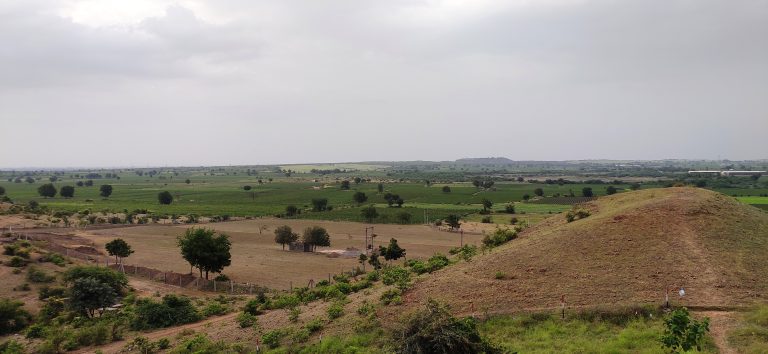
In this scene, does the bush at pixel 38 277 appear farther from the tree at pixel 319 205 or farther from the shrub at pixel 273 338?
the tree at pixel 319 205

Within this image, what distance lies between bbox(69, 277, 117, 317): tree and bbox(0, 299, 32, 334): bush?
98.2 inches

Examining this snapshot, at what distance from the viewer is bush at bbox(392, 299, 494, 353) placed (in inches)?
465

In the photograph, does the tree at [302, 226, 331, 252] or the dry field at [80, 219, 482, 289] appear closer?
the dry field at [80, 219, 482, 289]

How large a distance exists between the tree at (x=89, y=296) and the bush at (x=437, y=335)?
2085 cm

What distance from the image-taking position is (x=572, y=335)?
1466 cm

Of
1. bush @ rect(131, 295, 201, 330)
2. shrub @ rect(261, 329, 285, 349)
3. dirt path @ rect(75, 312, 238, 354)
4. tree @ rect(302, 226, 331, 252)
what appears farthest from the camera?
tree @ rect(302, 226, 331, 252)

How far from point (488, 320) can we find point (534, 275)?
13.0 feet

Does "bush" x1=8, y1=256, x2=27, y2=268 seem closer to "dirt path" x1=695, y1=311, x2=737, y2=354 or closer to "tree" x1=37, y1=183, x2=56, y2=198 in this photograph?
"dirt path" x1=695, y1=311, x2=737, y2=354

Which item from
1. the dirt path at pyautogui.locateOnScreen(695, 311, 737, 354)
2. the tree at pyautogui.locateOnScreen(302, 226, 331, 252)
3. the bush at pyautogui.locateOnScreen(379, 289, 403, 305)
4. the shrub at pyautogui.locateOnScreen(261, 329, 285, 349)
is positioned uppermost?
the dirt path at pyautogui.locateOnScreen(695, 311, 737, 354)

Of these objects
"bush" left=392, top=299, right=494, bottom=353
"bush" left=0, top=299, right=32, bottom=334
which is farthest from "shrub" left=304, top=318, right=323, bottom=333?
"bush" left=0, top=299, right=32, bottom=334

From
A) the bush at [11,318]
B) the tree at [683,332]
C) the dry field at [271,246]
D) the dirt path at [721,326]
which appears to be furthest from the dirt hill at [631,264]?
the bush at [11,318]

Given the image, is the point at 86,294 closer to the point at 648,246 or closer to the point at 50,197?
the point at 648,246

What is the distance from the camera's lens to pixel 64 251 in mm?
43594

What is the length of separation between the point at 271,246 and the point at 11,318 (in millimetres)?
32627
